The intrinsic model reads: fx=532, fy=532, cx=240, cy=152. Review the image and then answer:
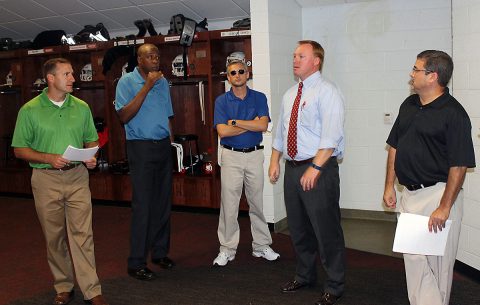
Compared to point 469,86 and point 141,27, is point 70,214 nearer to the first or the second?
point 469,86

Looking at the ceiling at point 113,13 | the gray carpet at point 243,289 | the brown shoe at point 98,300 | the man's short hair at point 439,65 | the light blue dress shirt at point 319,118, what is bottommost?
the gray carpet at point 243,289

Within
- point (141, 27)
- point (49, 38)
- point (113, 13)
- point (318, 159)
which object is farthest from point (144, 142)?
point (49, 38)

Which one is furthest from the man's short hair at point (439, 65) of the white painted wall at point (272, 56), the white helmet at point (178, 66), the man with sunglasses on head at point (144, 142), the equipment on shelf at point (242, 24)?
the white helmet at point (178, 66)

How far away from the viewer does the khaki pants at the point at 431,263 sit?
291cm

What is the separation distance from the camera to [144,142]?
405 centimetres

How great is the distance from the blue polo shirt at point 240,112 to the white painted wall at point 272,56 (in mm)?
1113

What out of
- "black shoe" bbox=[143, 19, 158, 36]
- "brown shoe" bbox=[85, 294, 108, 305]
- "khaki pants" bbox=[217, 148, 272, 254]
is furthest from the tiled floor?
"black shoe" bbox=[143, 19, 158, 36]

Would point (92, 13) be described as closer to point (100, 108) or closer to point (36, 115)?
point (100, 108)

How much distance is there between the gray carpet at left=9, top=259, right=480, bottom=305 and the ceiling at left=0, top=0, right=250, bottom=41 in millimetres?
3387

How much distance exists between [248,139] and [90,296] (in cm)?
166

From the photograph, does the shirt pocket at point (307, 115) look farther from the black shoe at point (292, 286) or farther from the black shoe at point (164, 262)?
the black shoe at point (164, 262)

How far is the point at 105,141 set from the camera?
708 centimetres

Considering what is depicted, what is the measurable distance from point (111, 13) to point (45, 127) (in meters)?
3.88

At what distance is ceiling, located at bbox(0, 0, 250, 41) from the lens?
6402mm
